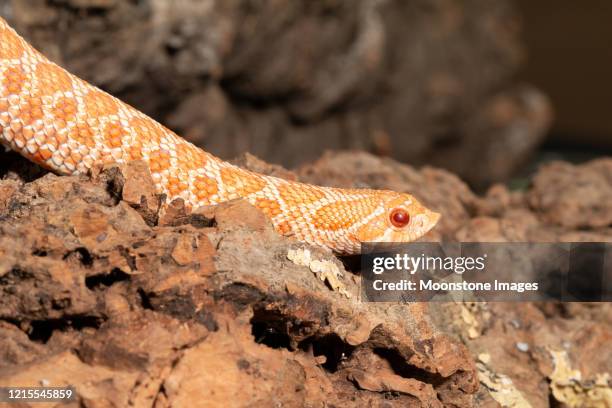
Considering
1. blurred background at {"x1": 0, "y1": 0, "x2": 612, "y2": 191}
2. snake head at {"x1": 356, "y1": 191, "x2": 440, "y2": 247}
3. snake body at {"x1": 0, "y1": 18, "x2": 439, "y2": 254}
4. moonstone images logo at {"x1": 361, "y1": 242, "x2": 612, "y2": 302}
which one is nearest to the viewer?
snake body at {"x1": 0, "y1": 18, "x2": 439, "y2": 254}

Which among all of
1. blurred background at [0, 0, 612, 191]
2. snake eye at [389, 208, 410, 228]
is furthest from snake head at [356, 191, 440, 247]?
blurred background at [0, 0, 612, 191]

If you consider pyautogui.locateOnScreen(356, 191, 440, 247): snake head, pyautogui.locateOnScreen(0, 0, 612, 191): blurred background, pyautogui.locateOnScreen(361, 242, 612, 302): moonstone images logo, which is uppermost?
pyautogui.locateOnScreen(0, 0, 612, 191): blurred background

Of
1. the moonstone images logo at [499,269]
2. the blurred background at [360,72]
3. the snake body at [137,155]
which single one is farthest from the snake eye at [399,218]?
the blurred background at [360,72]

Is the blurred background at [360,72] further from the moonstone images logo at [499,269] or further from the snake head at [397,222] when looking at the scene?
the snake head at [397,222]

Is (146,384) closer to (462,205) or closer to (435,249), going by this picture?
(435,249)

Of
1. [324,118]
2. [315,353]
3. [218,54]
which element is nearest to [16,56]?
[315,353]

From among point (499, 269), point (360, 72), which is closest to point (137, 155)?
point (499, 269)

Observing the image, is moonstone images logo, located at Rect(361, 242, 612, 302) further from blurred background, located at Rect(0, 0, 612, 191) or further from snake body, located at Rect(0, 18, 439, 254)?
blurred background, located at Rect(0, 0, 612, 191)
